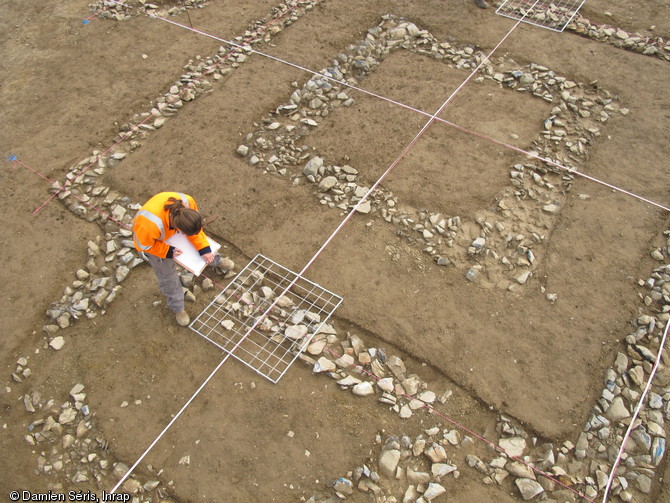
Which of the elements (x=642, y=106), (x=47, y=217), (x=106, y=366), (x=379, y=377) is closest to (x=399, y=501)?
(x=379, y=377)

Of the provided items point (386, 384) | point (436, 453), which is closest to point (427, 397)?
point (386, 384)

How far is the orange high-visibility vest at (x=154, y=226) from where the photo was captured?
424 centimetres

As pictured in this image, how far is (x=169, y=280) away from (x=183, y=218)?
3.49ft

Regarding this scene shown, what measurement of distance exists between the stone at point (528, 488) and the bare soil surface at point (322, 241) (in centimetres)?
10

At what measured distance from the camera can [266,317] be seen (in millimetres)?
5410

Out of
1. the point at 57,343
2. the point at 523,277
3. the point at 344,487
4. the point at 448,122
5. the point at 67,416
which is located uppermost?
the point at 448,122

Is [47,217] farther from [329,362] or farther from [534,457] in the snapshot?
[534,457]

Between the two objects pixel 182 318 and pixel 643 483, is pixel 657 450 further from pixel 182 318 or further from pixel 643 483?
pixel 182 318

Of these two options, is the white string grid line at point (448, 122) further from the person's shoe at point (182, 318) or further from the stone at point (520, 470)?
the person's shoe at point (182, 318)

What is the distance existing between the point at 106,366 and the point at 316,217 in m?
3.10

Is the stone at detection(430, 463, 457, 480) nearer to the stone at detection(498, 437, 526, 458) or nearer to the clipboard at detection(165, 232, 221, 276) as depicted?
the stone at detection(498, 437, 526, 458)

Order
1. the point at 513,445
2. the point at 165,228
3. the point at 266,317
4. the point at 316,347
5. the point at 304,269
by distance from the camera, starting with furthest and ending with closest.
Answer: the point at 304,269 → the point at 266,317 → the point at 316,347 → the point at 513,445 → the point at 165,228

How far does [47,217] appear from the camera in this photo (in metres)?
6.46

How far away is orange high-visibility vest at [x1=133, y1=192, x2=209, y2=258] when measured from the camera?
424cm
